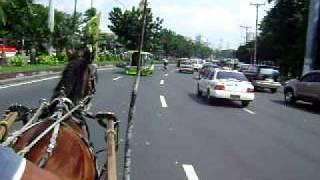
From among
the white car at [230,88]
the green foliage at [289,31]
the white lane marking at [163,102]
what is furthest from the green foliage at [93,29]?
the green foliage at [289,31]

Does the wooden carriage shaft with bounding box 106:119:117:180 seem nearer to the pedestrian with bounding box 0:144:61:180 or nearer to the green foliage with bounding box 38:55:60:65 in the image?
the pedestrian with bounding box 0:144:61:180

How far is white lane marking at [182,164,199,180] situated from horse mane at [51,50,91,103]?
294 centimetres

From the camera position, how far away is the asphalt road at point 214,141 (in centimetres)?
887

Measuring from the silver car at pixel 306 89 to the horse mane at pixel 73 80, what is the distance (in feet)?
61.3

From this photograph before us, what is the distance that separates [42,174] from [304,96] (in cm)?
2302

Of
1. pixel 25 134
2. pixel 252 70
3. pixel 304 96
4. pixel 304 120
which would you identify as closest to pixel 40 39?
pixel 252 70

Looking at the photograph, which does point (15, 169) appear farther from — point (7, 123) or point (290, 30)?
point (290, 30)

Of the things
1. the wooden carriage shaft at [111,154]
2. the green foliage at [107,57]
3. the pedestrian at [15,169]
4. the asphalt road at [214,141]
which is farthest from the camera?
the green foliage at [107,57]

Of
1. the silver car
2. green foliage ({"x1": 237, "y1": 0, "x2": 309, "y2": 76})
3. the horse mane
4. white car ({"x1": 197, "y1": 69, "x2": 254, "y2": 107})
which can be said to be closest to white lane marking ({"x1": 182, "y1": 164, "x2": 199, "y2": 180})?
the horse mane

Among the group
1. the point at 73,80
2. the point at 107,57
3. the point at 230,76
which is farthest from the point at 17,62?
the point at 107,57

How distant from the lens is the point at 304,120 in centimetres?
1877

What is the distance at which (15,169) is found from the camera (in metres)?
2.47

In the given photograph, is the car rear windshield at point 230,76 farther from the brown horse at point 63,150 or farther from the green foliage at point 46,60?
the green foliage at point 46,60

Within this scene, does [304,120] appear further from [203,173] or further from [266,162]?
[203,173]
